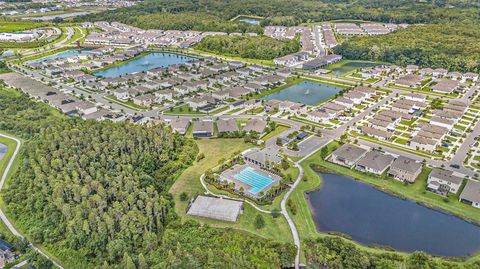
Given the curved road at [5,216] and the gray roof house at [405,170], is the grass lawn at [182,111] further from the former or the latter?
the gray roof house at [405,170]

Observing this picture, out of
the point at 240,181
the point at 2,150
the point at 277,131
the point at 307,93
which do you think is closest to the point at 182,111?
the point at 277,131

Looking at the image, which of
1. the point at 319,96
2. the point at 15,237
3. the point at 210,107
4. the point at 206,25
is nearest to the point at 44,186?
the point at 15,237

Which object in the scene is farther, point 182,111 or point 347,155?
point 182,111

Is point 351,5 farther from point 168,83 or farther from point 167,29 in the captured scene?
point 168,83

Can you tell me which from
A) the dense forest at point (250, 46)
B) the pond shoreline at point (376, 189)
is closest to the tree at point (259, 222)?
the pond shoreline at point (376, 189)

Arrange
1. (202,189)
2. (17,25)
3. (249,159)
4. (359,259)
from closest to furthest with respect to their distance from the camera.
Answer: (359,259) → (202,189) → (249,159) → (17,25)

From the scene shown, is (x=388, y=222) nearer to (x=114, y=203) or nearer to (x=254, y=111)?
(x=114, y=203)

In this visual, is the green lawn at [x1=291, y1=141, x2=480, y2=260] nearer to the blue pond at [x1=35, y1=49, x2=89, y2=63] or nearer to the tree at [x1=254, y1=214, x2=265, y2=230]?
the tree at [x1=254, y1=214, x2=265, y2=230]

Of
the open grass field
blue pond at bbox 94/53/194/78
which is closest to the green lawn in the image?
blue pond at bbox 94/53/194/78
